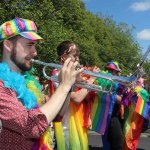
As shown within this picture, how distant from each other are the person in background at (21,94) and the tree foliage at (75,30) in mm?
8698

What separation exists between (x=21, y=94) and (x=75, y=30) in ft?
74.7

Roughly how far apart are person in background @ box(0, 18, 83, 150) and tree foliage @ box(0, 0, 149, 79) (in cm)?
870

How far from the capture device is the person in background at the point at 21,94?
5.31 ft

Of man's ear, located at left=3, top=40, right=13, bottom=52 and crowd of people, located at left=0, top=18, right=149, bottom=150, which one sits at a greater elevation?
man's ear, located at left=3, top=40, right=13, bottom=52

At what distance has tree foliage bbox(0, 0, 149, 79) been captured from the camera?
1138 cm

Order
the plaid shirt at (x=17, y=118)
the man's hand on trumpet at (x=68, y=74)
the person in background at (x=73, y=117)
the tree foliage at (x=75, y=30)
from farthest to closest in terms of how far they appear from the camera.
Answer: the tree foliage at (x=75, y=30), the person in background at (x=73, y=117), the man's hand on trumpet at (x=68, y=74), the plaid shirt at (x=17, y=118)

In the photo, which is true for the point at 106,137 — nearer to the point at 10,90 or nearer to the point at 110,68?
the point at 110,68

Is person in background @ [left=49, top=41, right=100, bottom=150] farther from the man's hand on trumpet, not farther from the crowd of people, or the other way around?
the man's hand on trumpet

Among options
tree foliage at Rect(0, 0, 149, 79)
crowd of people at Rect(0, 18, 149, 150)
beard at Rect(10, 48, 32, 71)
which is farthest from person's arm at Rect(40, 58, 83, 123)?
tree foliage at Rect(0, 0, 149, 79)

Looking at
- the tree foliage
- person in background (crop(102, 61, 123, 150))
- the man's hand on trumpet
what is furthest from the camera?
the tree foliage

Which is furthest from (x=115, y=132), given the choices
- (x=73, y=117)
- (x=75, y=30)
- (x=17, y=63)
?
(x=75, y=30)

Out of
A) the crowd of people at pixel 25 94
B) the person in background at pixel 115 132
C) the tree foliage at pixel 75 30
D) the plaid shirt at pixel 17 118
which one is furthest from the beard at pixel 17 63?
the tree foliage at pixel 75 30

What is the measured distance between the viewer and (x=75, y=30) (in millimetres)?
24406

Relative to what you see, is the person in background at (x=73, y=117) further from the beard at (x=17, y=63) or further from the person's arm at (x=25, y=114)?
the person's arm at (x=25, y=114)
